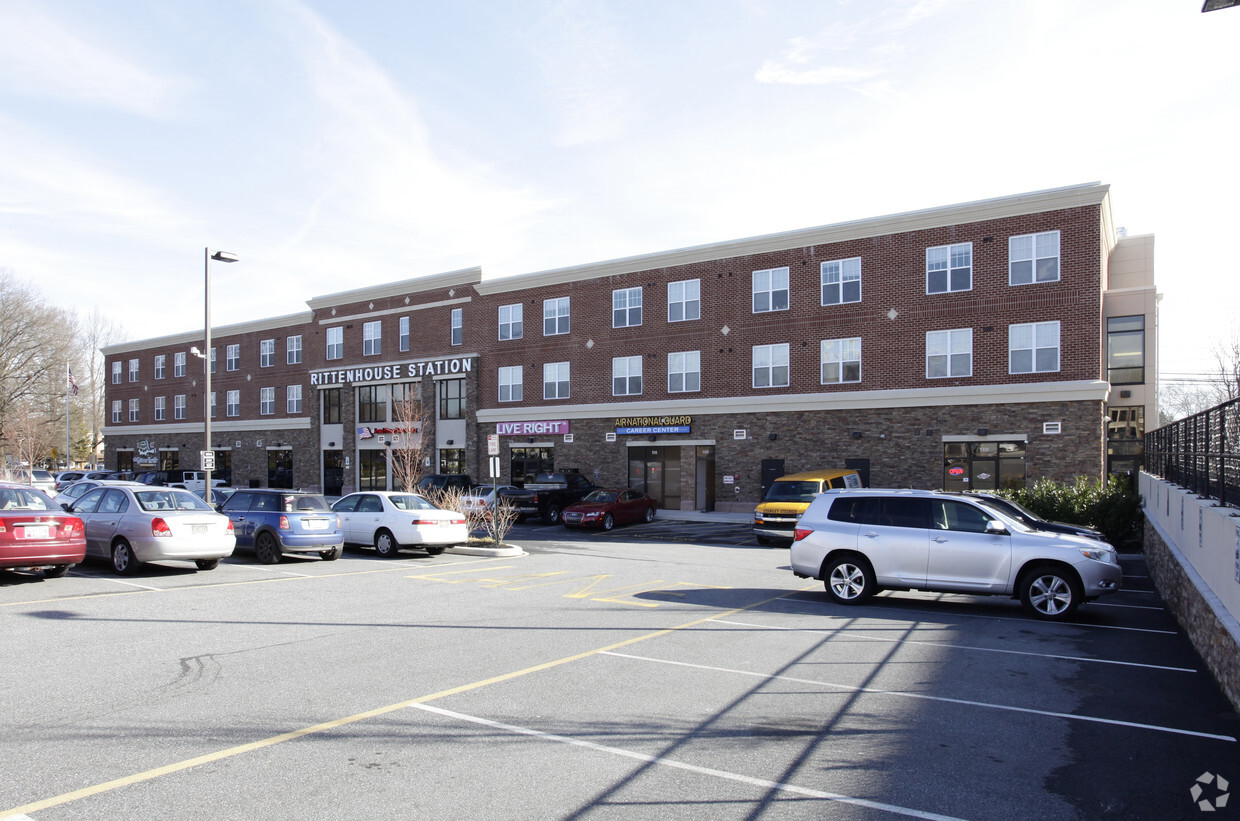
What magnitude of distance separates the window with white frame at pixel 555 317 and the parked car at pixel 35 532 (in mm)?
26082

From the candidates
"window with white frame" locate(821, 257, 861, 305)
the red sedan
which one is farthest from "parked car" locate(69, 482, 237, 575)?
"window with white frame" locate(821, 257, 861, 305)

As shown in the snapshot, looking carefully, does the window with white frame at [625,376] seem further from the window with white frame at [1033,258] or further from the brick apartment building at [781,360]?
the window with white frame at [1033,258]

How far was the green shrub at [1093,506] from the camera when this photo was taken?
20281 mm

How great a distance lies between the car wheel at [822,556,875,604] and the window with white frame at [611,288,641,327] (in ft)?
79.0

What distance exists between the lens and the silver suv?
11.4 m

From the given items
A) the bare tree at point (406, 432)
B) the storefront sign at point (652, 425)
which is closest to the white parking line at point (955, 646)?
the storefront sign at point (652, 425)

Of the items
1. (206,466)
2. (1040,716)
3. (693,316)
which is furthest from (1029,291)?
(206,466)

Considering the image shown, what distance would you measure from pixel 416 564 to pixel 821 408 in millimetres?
17918

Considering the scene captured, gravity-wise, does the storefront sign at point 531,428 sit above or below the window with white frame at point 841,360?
below

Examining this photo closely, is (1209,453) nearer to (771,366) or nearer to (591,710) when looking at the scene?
(591,710)

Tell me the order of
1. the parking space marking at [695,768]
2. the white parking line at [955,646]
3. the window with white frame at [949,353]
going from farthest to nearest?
the window with white frame at [949,353], the white parking line at [955,646], the parking space marking at [695,768]

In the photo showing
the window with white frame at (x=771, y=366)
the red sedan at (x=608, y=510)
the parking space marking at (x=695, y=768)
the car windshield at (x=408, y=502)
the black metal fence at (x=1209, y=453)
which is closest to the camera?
the parking space marking at (x=695, y=768)

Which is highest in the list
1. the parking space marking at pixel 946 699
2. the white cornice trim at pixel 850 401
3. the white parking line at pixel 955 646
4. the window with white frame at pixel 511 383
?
the window with white frame at pixel 511 383

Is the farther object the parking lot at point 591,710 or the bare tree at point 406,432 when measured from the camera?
the bare tree at point 406,432
